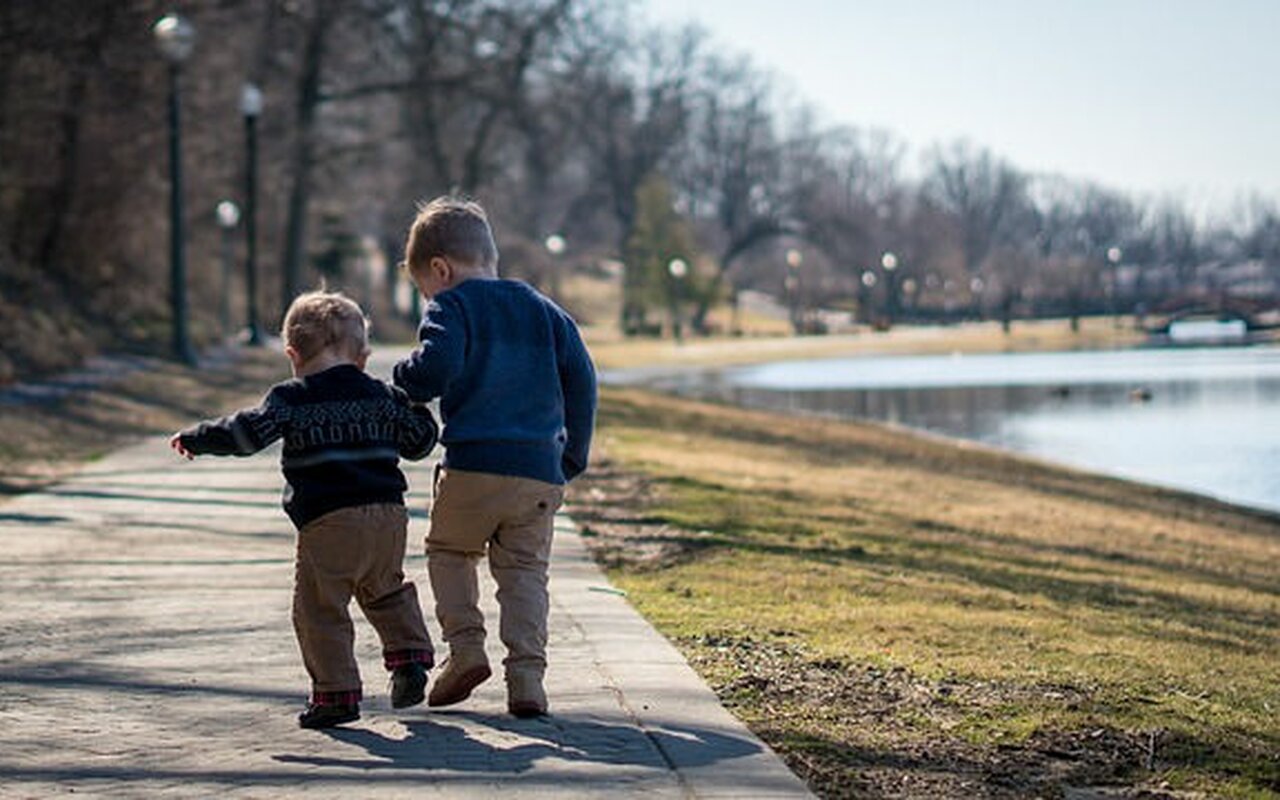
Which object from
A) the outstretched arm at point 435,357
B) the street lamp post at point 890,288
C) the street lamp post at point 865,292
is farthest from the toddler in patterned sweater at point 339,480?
the street lamp post at point 890,288

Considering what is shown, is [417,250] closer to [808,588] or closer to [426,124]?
[808,588]

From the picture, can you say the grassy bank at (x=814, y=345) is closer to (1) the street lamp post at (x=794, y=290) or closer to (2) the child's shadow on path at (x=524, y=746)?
(1) the street lamp post at (x=794, y=290)

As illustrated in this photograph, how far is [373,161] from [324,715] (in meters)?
41.4

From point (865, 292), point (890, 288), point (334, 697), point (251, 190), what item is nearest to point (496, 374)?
point (334, 697)

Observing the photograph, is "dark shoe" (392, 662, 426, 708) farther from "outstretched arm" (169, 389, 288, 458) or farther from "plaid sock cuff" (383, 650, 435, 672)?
"outstretched arm" (169, 389, 288, 458)

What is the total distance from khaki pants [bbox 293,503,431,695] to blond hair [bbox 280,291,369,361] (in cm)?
49

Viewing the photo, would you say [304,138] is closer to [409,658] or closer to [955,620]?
[955,620]

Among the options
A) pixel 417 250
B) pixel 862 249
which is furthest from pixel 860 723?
pixel 862 249

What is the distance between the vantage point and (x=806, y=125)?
422 feet

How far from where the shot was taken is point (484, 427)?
605 centimetres

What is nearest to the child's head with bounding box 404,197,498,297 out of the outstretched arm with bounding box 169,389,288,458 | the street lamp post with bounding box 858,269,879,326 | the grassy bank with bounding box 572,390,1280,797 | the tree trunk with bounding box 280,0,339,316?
the outstretched arm with bounding box 169,389,288,458

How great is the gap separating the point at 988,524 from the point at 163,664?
9.70 meters

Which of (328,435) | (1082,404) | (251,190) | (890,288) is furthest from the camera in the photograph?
(890,288)

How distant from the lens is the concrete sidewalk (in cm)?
515
